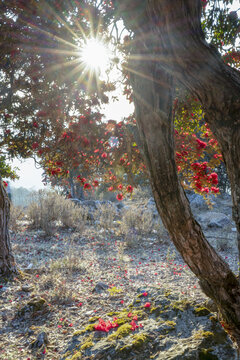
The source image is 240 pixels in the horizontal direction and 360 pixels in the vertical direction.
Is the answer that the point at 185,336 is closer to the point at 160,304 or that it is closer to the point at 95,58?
the point at 160,304

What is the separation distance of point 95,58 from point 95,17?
1.48 ft

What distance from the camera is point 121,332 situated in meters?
2.41

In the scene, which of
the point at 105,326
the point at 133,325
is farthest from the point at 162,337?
the point at 105,326

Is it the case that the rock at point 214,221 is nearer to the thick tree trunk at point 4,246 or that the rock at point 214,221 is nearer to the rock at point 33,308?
the thick tree trunk at point 4,246

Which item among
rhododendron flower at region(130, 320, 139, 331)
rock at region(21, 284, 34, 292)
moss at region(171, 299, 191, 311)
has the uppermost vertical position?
rock at region(21, 284, 34, 292)

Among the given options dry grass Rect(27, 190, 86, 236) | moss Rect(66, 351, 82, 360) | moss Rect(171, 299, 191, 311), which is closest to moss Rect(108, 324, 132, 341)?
moss Rect(66, 351, 82, 360)

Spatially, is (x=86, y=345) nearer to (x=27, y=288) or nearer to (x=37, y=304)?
(x=37, y=304)

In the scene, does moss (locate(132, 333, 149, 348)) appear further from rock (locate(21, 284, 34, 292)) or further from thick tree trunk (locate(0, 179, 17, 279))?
thick tree trunk (locate(0, 179, 17, 279))

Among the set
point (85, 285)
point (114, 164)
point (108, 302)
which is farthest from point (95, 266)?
point (114, 164)

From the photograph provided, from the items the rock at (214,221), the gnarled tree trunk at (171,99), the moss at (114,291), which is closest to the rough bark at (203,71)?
the gnarled tree trunk at (171,99)

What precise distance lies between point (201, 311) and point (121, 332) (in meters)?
0.82

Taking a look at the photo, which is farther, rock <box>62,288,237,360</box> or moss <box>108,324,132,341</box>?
moss <box>108,324,132,341</box>

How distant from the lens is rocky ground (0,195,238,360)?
215 cm

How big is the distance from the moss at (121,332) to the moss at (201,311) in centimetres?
68
